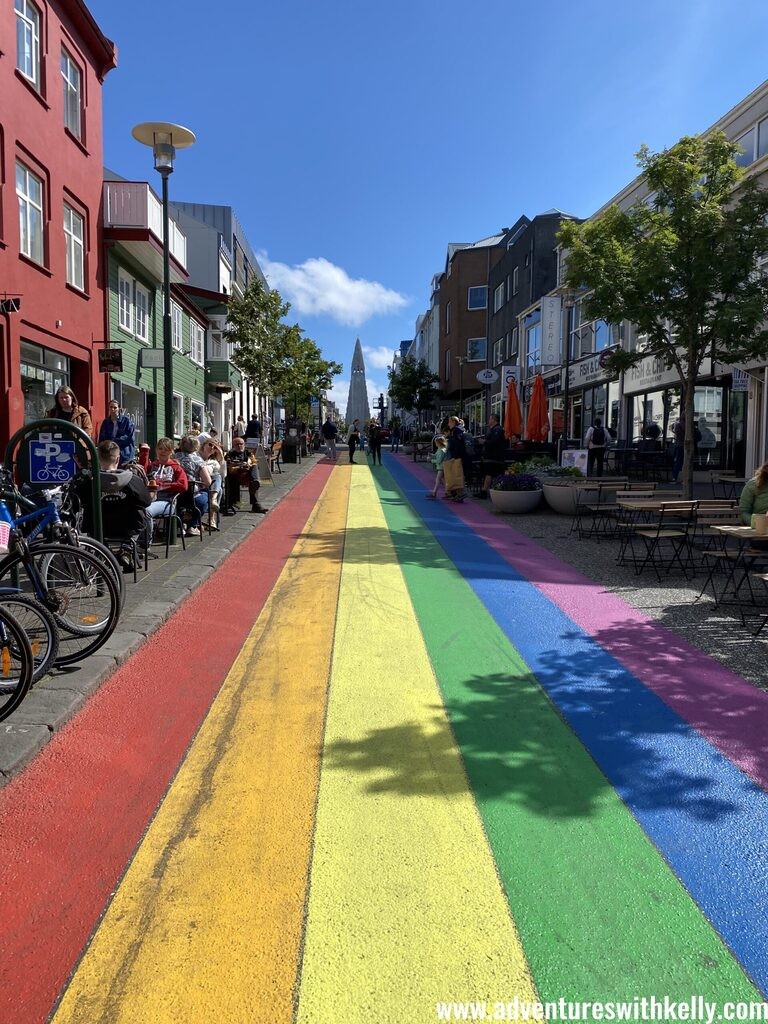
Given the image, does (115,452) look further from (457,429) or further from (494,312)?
(494,312)

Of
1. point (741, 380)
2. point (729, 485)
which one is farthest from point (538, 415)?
point (729, 485)

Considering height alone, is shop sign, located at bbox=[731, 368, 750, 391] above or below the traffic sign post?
above

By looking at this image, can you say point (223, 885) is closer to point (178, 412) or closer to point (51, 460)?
point (51, 460)

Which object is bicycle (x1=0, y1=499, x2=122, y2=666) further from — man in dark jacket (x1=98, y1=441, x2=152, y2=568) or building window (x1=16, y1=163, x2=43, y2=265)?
building window (x1=16, y1=163, x2=43, y2=265)

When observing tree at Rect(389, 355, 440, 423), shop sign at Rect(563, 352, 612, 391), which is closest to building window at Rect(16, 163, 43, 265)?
shop sign at Rect(563, 352, 612, 391)

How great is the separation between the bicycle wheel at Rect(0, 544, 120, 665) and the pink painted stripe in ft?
12.0

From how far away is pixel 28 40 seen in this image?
1357 centimetres

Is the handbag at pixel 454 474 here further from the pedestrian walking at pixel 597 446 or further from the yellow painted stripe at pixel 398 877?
the yellow painted stripe at pixel 398 877

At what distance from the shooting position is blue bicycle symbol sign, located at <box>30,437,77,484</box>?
6.26 meters

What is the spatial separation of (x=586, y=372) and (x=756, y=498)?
22.9m

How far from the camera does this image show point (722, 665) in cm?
531

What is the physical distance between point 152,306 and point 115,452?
52.5 feet

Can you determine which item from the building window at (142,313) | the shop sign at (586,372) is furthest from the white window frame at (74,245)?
the shop sign at (586,372)

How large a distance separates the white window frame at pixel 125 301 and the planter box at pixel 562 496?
11.7m
